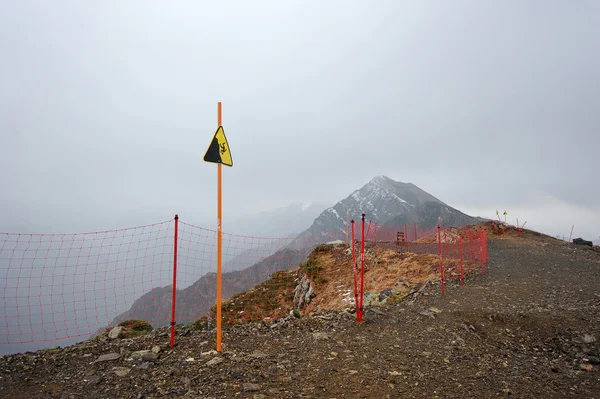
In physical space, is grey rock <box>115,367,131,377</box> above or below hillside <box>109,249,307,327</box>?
above

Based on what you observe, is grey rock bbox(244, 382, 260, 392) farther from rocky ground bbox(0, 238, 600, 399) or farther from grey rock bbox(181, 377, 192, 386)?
grey rock bbox(181, 377, 192, 386)

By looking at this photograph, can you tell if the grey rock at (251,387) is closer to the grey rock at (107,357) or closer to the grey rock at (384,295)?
the grey rock at (107,357)

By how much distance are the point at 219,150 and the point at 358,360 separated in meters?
4.98

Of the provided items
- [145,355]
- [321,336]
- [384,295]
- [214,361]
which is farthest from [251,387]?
[384,295]

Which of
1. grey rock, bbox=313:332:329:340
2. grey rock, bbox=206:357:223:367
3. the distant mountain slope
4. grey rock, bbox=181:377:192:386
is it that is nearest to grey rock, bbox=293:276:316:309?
grey rock, bbox=313:332:329:340

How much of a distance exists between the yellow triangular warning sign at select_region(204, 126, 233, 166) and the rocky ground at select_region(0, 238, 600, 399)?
388 cm

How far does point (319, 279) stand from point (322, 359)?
42.0 ft

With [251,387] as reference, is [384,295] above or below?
below

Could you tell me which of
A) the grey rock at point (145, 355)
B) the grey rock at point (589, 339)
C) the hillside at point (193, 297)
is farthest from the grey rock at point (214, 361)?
the grey rock at point (589, 339)

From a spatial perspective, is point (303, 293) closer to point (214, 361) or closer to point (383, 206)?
point (214, 361)

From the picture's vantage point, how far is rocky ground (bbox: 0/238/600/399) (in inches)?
175

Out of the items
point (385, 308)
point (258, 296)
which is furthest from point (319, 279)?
point (385, 308)

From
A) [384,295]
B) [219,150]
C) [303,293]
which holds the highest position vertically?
[219,150]

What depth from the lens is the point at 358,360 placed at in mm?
5316
